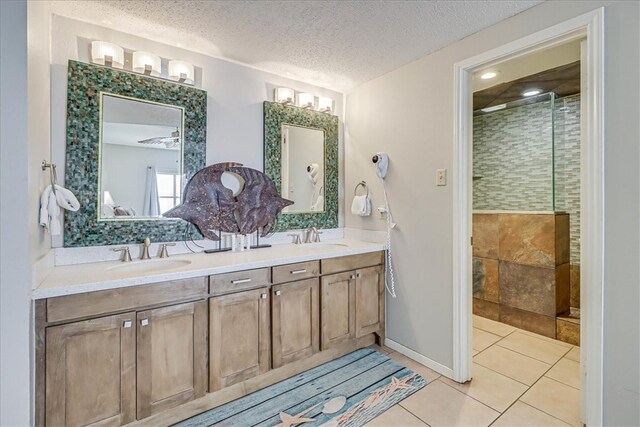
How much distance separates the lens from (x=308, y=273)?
2164mm

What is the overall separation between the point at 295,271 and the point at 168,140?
4.23 ft

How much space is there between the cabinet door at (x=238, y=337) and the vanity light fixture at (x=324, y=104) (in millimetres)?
1798

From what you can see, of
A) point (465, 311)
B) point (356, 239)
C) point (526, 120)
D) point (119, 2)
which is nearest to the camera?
point (119, 2)

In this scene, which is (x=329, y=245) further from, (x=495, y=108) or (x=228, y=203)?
(x=495, y=108)

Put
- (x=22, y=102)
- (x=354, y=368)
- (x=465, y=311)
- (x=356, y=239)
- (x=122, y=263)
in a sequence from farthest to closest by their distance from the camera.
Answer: (x=356, y=239)
(x=354, y=368)
(x=465, y=311)
(x=122, y=263)
(x=22, y=102)

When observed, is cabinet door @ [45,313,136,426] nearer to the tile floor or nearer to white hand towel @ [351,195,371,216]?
the tile floor

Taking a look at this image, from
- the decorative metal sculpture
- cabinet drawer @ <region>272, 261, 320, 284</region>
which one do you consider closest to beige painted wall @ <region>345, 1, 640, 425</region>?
cabinet drawer @ <region>272, 261, 320, 284</region>

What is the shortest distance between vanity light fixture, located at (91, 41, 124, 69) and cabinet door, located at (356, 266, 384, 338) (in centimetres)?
219

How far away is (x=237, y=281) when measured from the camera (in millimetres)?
1855

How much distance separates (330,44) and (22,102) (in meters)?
1.74

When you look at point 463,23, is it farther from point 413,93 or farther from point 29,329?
point 29,329

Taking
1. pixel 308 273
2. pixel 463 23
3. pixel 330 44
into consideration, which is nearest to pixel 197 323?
pixel 308 273

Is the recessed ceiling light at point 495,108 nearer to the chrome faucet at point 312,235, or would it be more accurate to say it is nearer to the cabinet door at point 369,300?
the cabinet door at point 369,300

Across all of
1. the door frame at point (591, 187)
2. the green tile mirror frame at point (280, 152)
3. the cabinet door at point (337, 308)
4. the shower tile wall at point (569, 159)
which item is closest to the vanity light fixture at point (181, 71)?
the green tile mirror frame at point (280, 152)
